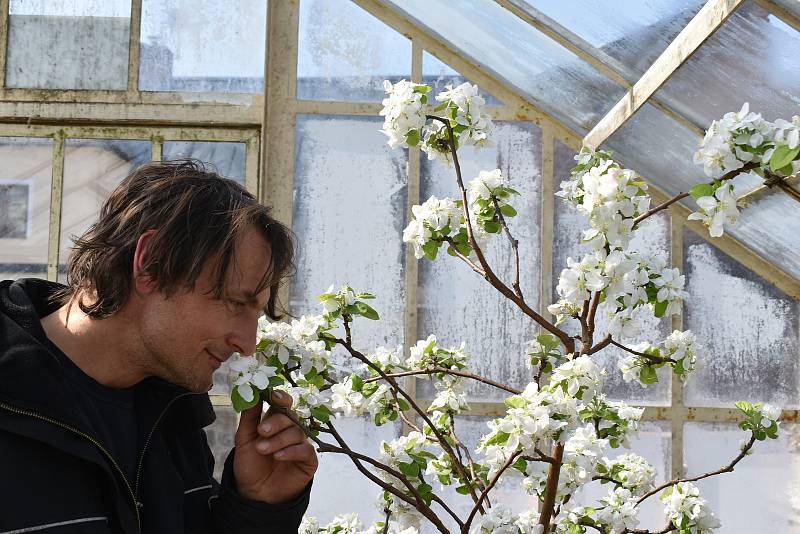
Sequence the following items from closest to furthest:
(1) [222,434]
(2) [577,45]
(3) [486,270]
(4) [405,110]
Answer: (4) [405,110] → (3) [486,270] → (2) [577,45] → (1) [222,434]

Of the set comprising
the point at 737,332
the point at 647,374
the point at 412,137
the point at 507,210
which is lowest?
the point at 647,374

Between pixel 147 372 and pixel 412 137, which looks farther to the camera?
pixel 412 137

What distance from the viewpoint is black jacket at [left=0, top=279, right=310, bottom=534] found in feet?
4.42

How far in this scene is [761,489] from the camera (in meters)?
3.21

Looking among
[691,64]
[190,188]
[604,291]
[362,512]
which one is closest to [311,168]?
[362,512]

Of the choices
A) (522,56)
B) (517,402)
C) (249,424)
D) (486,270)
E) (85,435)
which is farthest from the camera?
(522,56)

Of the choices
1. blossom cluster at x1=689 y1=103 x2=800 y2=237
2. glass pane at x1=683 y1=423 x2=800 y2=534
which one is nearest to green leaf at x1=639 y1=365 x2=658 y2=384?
blossom cluster at x1=689 y1=103 x2=800 y2=237

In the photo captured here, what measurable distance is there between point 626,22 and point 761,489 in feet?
5.63

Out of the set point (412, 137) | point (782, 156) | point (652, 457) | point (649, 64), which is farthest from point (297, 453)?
point (652, 457)

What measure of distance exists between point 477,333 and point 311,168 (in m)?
0.85

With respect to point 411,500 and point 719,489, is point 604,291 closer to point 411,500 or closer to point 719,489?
point 411,500

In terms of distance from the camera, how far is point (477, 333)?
3.33 m

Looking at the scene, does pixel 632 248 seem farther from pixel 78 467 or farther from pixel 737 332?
pixel 78 467

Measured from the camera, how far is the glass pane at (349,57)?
11.1ft
